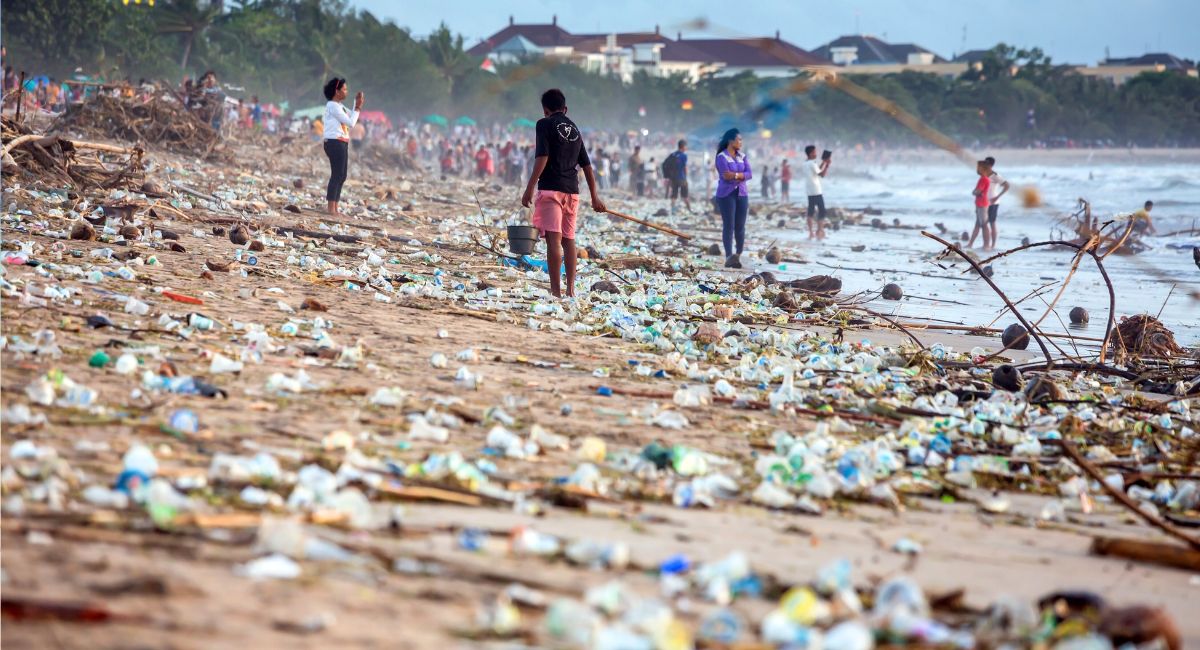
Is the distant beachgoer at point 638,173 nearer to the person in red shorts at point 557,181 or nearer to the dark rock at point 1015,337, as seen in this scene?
the person in red shorts at point 557,181

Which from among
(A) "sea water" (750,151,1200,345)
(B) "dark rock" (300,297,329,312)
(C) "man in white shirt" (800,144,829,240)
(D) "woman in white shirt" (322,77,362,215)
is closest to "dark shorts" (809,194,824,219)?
(C) "man in white shirt" (800,144,829,240)

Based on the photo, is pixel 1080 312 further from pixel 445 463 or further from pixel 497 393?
pixel 445 463

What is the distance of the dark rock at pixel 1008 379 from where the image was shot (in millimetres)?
5285

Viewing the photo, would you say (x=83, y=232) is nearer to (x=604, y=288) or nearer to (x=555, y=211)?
(x=555, y=211)

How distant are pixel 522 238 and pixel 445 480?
6.51 meters

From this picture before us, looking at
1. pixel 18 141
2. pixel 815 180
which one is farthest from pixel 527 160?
pixel 18 141

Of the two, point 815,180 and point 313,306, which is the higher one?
point 815,180

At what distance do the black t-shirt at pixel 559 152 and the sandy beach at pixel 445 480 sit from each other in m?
0.87

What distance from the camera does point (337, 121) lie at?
10.7 m

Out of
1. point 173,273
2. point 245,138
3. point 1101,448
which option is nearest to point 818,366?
point 1101,448

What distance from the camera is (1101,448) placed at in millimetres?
4148

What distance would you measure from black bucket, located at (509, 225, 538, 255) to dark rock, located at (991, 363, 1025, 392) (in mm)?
4722

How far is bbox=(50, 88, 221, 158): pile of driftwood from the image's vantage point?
15812 mm

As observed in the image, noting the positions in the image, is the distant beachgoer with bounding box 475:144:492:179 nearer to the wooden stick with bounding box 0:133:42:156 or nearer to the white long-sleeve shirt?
the white long-sleeve shirt
